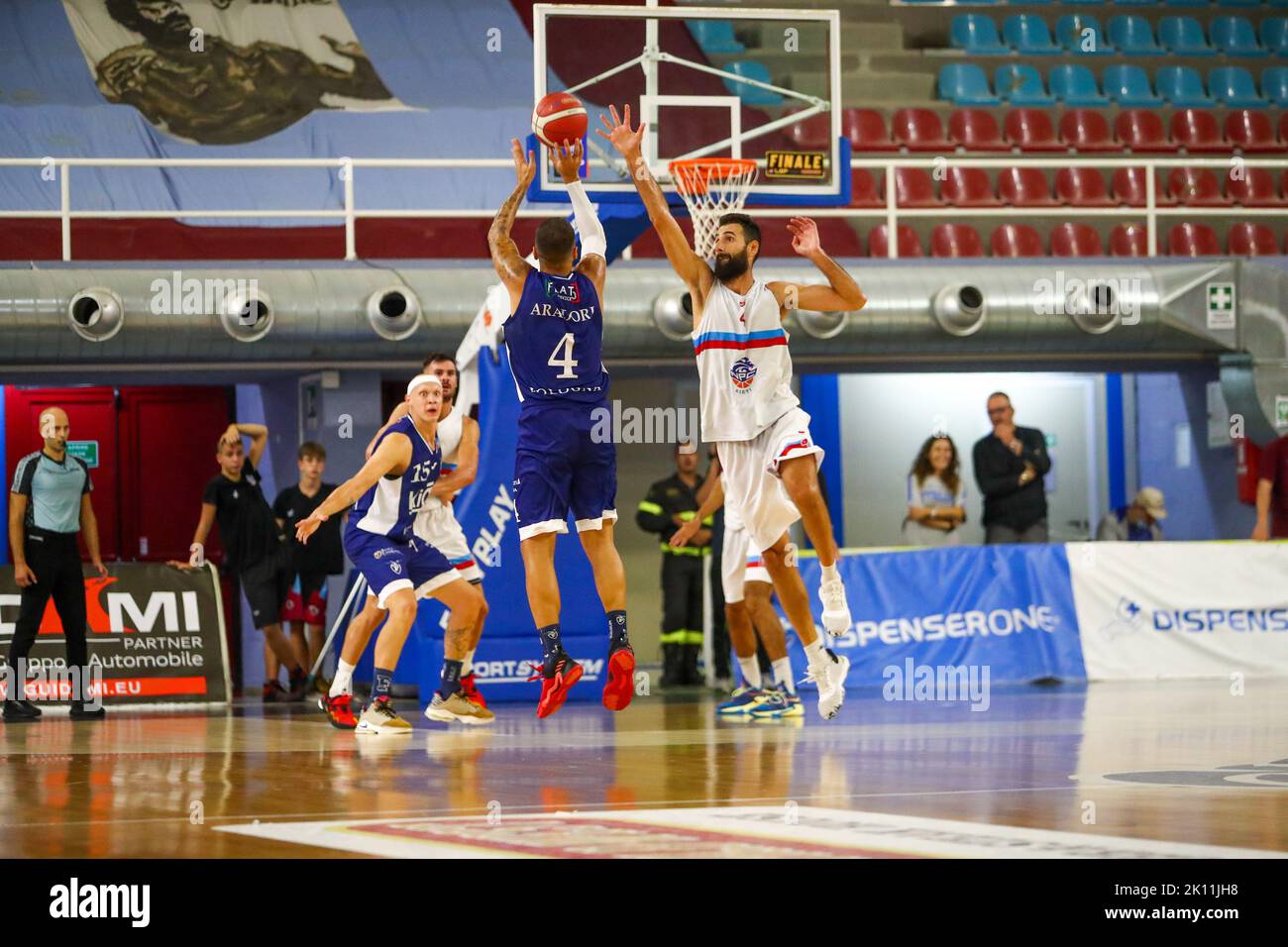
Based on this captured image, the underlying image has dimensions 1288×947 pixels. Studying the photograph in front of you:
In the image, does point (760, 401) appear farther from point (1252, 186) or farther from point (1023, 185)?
point (1252, 186)

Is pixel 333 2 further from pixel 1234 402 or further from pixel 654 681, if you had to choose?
pixel 1234 402

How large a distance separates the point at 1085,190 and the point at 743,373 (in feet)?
43.7

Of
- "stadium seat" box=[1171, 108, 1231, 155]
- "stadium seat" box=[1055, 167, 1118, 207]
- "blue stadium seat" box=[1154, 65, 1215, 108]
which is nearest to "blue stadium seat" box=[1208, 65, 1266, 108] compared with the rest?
"blue stadium seat" box=[1154, 65, 1215, 108]

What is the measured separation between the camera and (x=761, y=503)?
8672mm

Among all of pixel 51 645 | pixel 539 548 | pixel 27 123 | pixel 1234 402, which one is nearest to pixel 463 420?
pixel 539 548

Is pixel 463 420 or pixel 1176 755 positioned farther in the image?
pixel 463 420

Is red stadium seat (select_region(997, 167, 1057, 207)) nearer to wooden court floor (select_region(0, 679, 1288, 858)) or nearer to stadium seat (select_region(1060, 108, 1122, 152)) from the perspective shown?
stadium seat (select_region(1060, 108, 1122, 152))

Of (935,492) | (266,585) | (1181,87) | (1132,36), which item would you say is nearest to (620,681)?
(266,585)

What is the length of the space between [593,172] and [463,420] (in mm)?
2457

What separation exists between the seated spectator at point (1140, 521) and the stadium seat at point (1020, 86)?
7612 mm

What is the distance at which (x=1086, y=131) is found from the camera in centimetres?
2173

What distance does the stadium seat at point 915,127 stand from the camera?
70.0ft

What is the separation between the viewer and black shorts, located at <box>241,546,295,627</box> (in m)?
13.9

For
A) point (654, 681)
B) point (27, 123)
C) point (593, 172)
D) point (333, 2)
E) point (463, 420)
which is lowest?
point (654, 681)
